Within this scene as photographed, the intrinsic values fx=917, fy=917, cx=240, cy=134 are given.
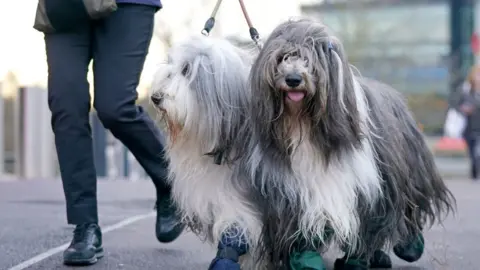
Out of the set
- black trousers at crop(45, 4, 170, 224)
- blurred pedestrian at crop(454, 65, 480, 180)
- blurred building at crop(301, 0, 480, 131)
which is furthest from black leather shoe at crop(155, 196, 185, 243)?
blurred building at crop(301, 0, 480, 131)

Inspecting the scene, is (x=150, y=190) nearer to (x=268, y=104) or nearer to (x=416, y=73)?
(x=268, y=104)

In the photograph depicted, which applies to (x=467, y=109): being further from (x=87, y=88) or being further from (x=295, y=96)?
(x=295, y=96)

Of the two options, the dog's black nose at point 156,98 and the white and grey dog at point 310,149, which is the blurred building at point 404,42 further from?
the dog's black nose at point 156,98

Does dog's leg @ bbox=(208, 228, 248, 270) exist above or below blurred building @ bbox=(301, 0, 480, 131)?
above

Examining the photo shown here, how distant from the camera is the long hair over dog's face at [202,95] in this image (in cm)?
430

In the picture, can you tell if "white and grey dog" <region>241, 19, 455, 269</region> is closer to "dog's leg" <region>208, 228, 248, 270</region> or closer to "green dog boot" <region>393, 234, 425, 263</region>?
"dog's leg" <region>208, 228, 248, 270</region>

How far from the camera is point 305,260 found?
4.30 m

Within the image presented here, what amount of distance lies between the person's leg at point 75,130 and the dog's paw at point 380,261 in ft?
5.12

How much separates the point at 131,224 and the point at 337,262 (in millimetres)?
2866

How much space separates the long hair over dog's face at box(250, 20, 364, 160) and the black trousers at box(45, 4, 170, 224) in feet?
3.45

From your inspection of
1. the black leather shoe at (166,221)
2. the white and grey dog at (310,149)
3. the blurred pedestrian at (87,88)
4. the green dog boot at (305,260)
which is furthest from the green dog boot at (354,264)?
the black leather shoe at (166,221)

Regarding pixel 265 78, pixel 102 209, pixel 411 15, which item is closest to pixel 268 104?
pixel 265 78

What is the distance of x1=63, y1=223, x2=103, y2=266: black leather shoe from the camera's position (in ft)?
16.6

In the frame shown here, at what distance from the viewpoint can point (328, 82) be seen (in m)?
4.12
